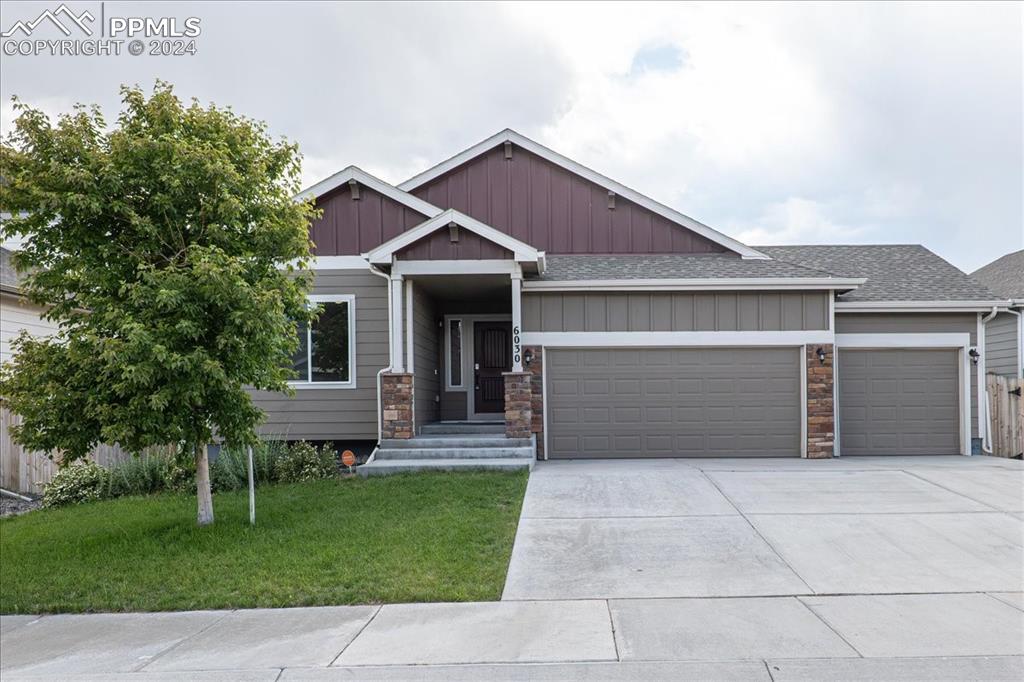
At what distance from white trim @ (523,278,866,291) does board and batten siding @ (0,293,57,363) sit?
30.1 ft

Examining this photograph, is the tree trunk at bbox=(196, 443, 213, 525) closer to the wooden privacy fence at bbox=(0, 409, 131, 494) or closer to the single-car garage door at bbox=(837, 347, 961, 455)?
the wooden privacy fence at bbox=(0, 409, 131, 494)

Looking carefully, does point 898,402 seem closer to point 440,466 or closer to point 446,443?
point 446,443

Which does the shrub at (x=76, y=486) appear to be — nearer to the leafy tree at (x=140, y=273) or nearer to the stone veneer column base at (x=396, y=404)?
the leafy tree at (x=140, y=273)

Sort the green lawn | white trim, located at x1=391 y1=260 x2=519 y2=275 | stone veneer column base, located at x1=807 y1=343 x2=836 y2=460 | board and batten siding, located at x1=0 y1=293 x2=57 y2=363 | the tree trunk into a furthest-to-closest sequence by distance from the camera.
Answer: board and batten siding, located at x1=0 y1=293 x2=57 y2=363 < stone veneer column base, located at x1=807 y1=343 x2=836 y2=460 < white trim, located at x1=391 y1=260 x2=519 y2=275 < the tree trunk < the green lawn

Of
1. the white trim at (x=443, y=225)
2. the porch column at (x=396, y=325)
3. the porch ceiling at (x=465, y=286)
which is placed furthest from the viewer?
the porch ceiling at (x=465, y=286)

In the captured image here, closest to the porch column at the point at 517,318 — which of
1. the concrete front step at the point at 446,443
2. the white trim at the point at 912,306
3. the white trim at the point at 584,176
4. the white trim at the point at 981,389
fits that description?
the concrete front step at the point at 446,443

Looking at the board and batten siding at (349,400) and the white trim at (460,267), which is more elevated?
the white trim at (460,267)

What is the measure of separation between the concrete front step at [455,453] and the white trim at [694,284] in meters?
2.80

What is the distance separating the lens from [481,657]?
4219 millimetres

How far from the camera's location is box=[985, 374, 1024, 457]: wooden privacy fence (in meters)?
12.0

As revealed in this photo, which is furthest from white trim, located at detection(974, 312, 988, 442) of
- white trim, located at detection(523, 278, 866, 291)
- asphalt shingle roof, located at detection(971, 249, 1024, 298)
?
asphalt shingle roof, located at detection(971, 249, 1024, 298)

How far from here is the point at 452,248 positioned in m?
10.8

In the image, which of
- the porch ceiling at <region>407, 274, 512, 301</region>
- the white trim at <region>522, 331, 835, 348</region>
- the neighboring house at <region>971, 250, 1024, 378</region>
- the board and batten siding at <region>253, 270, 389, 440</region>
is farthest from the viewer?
the neighboring house at <region>971, 250, 1024, 378</region>

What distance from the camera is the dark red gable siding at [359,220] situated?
11719mm
